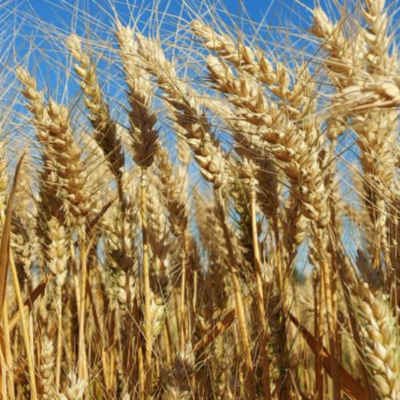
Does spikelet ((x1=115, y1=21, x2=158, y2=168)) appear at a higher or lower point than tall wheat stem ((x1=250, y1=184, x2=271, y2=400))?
higher

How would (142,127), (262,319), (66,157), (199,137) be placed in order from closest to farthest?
(262,319)
(199,137)
(66,157)
(142,127)

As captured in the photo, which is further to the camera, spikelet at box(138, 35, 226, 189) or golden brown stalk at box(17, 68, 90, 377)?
golden brown stalk at box(17, 68, 90, 377)

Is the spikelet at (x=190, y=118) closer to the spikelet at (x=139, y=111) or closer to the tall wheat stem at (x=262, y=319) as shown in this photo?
the spikelet at (x=139, y=111)

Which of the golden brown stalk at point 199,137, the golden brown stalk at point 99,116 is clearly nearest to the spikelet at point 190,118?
the golden brown stalk at point 199,137

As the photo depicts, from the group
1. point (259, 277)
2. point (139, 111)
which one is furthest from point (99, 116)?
point (259, 277)

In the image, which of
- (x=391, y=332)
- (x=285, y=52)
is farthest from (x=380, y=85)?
(x=285, y=52)

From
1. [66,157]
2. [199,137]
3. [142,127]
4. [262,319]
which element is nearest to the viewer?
[262,319]

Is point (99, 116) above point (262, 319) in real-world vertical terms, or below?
above

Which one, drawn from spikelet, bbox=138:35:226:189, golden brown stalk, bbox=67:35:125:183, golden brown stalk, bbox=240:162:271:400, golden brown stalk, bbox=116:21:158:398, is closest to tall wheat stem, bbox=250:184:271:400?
golden brown stalk, bbox=240:162:271:400

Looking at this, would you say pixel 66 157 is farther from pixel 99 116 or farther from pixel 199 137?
pixel 199 137

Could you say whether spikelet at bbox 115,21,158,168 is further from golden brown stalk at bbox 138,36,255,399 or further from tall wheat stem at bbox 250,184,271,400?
tall wheat stem at bbox 250,184,271,400

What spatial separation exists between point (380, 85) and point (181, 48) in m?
1.15

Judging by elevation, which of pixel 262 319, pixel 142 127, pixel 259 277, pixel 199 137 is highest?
pixel 142 127

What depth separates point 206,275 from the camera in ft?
9.60
